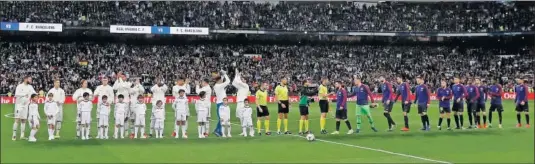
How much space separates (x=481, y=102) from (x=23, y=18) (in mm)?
41363

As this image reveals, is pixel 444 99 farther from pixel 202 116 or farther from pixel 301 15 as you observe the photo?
pixel 301 15

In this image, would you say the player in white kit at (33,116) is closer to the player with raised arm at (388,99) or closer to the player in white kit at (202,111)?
the player in white kit at (202,111)

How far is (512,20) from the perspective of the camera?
59.8 m

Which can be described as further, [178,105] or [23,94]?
[178,105]

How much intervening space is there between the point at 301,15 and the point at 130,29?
1748cm

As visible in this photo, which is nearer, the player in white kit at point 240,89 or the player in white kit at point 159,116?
the player in white kit at point 159,116

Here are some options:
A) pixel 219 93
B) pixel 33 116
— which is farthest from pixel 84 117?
pixel 219 93

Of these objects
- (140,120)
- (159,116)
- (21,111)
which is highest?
(21,111)

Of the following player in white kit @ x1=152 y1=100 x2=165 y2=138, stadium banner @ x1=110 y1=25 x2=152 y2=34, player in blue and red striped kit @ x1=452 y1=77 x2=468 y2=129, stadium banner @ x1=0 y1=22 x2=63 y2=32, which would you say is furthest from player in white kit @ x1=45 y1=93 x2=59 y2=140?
stadium banner @ x1=110 y1=25 x2=152 y2=34

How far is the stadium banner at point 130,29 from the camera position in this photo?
55.0m

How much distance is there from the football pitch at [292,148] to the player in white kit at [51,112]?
421 millimetres

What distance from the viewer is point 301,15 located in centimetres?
6275

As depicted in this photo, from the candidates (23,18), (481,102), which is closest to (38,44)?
(23,18)

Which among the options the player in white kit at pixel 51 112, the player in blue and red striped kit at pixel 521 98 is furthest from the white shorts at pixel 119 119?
the player in blue and red striped kit at pixel 521 98
